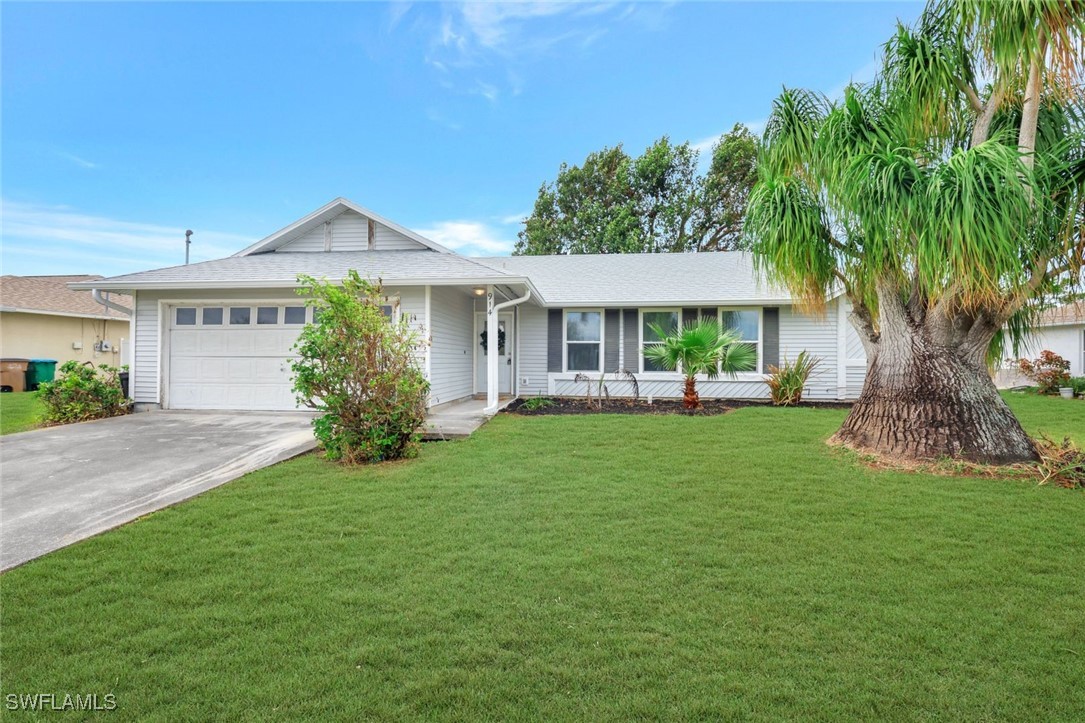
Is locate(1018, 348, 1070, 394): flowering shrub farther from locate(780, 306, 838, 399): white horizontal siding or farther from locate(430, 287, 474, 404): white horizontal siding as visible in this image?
locate(430, 287, 474, 404): white horizontal siding

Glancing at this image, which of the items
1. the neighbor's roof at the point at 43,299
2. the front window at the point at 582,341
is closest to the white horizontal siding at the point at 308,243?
the front window at the point at 582,341

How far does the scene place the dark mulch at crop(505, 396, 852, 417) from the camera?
395 inches

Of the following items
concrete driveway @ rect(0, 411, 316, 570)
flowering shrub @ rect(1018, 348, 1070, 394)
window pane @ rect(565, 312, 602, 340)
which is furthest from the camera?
flowering shrub @ rect(1018, 348, 1070, 394)

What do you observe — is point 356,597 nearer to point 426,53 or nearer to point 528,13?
point 528,13

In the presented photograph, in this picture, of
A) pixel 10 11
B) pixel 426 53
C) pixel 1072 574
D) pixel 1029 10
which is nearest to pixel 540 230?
pixel 426 53

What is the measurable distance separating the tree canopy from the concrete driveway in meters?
18.5

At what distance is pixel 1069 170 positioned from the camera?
5.24 meters

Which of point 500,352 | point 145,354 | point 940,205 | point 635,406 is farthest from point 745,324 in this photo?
point 145,354

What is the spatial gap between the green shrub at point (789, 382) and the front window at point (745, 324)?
88 cm

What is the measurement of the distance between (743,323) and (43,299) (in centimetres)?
2423

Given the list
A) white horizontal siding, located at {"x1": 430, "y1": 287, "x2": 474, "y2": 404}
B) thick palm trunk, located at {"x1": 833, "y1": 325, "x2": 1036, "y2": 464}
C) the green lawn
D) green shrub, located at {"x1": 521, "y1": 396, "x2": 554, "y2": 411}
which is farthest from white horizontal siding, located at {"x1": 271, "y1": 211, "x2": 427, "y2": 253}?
thick palm trunk, located at {"x1": 833, "y1": 325, "x2": 1036, "y2": 464}

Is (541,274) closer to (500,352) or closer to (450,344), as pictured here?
(500,352)

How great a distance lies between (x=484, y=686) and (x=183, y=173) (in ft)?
63.6

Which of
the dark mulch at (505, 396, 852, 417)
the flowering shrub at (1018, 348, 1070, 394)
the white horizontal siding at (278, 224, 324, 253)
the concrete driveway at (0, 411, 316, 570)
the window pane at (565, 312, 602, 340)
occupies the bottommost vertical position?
the concrete driveway at (0, 411, 316, 570)
